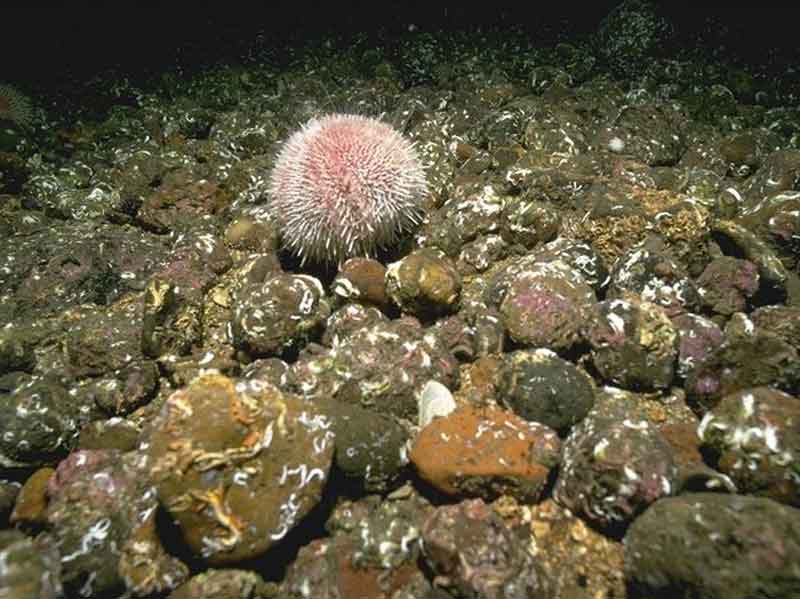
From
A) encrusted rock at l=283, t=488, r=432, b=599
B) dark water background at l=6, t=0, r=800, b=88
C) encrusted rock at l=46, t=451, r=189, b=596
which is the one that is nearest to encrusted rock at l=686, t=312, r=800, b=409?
encrusted rock at l=283, t=488, r=432, b=599

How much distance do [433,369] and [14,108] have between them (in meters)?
5.13

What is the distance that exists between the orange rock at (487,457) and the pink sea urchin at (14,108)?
517cm

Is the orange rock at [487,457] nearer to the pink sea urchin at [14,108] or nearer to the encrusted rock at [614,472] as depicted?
the encrusted rock at [614,472]

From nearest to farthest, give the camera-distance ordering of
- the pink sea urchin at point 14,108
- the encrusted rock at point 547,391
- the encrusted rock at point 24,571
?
the encrusted rock at point 24,571
the encrusted rock at point 547,391
the pink sea urchin at point 14,108

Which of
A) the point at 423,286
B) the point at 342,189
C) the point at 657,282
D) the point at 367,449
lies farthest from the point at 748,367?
the point at 342,189

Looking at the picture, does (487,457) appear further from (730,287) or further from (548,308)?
(730,287)

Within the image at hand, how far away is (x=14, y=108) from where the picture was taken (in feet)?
15.5

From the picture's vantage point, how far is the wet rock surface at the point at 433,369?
1.60 metres

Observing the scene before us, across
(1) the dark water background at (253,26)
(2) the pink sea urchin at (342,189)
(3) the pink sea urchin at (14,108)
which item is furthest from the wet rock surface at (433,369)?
(1) the dark water background at (253,26)

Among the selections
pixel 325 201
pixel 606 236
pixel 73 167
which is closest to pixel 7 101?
pixel 73 167

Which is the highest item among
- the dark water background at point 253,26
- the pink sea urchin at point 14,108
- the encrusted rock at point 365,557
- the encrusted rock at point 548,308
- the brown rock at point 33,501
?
the dark water background at point 253,26

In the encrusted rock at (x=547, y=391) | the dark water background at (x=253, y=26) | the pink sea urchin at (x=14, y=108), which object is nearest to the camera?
the encrusted rock at (x=547, y=391)

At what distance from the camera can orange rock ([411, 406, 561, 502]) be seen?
5.68ft

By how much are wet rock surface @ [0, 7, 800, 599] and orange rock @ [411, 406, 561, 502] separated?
0.03 feet
